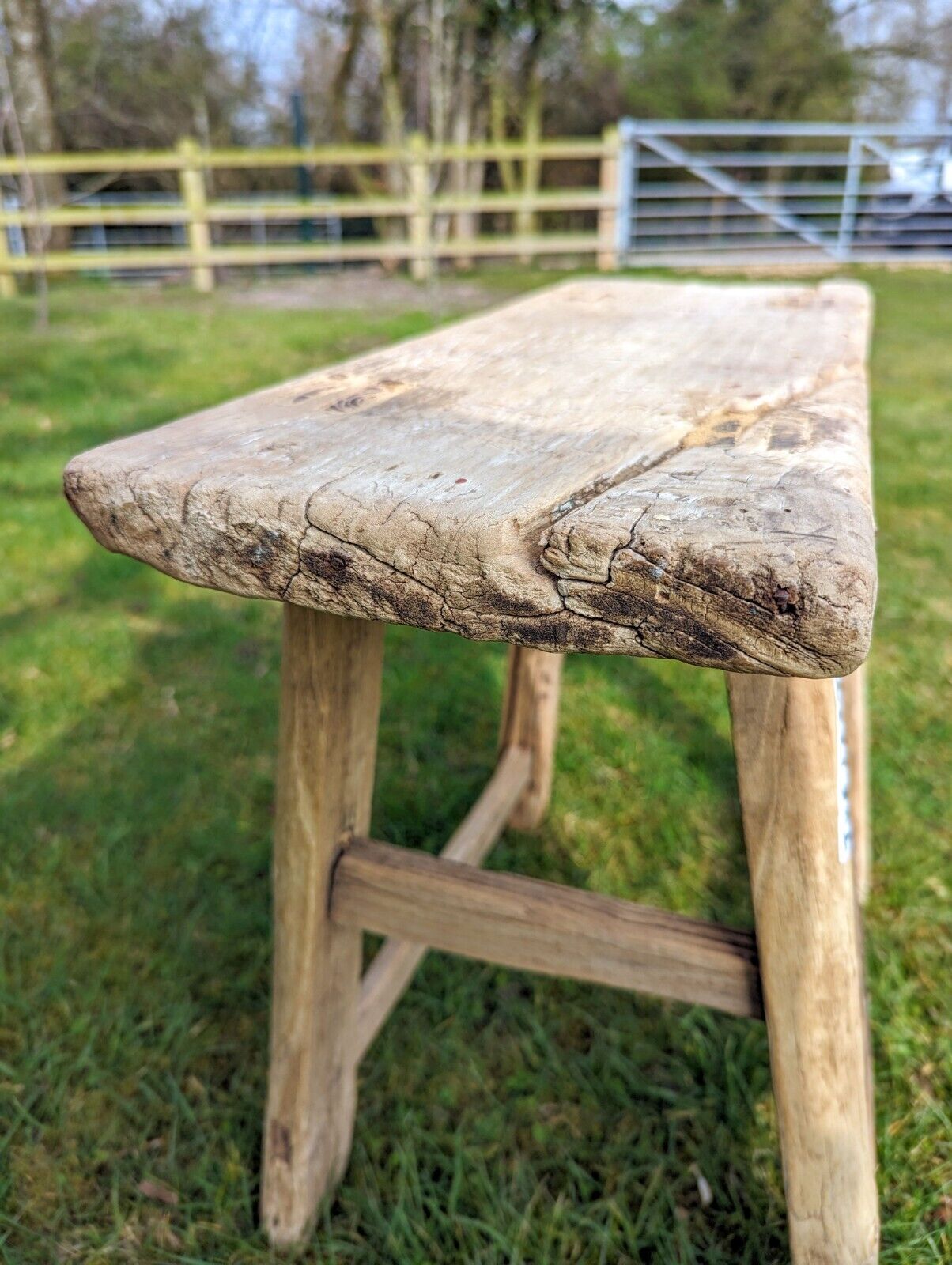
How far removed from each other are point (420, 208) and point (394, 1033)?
619cm

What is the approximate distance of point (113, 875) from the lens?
1619mm

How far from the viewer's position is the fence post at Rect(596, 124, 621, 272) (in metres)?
7.52

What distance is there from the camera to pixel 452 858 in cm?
138

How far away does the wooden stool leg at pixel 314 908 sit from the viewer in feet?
3.11

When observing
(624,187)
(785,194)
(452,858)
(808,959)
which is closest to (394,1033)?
(452,858)

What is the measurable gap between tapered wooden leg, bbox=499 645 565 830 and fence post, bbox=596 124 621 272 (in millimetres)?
6497

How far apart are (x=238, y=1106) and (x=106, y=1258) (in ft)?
0.72

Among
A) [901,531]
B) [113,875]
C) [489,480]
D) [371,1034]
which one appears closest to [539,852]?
[371,1034]

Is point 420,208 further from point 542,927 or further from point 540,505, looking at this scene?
point 540,505

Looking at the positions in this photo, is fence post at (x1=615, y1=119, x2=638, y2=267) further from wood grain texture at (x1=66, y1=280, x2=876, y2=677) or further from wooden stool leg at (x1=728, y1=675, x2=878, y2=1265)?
wooden stool leg at (x1=728, y1=675, x2=878, y2=1265)

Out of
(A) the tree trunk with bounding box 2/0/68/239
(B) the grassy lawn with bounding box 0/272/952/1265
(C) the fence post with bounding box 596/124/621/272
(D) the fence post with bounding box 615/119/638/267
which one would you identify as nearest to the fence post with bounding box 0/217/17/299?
(A) the tree trunk with bounding box 2/0/68/239

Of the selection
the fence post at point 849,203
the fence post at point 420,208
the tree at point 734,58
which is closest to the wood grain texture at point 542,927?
the fence post at point 420,208

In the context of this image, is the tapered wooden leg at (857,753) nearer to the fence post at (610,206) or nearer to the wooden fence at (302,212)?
the wooden fence at (302,212)

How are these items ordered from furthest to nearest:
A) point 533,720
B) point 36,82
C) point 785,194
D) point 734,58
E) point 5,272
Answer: point 734,58, point 785,194, point 36,82, point 5,272, point 533,720
